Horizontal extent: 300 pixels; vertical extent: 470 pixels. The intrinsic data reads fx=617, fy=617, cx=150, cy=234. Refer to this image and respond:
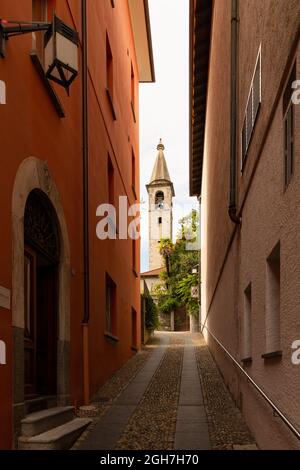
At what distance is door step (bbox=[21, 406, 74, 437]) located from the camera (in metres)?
5.88

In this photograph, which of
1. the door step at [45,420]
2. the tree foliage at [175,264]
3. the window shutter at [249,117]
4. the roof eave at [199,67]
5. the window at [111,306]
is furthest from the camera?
the tree foliage at [175,264]

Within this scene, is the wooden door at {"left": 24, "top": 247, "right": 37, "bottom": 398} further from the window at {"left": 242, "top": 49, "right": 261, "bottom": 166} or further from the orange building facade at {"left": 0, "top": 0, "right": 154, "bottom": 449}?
the window at {"left": 242, "top": 49, "right": 261, "bottom": 166}

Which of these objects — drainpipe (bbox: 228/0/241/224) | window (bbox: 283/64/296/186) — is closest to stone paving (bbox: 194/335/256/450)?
drainpipe (bbox: 228/0/241/224)

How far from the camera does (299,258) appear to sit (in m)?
4.29

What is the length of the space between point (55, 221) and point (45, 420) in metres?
2.53

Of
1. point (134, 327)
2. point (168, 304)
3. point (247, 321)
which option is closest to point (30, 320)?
point (247, 321)

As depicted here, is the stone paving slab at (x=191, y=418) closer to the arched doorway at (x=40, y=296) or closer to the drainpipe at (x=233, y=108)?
the arched doorway at (x=40, y=296)

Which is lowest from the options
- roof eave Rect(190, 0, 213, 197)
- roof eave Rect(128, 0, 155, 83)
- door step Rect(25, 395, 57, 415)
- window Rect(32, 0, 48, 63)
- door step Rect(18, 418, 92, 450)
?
door step Rect(18, 418, 92, 450)

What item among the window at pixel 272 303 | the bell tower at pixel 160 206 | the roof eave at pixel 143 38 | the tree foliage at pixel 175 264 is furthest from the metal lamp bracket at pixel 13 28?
the bell tower at pixel 160 206

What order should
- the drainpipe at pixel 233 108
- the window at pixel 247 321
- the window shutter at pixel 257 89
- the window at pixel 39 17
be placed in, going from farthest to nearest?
the drainpipe at pixel 233 108 → the window at pixel 247 321 → the window at pixel 39 17 → the window shutter at pixel 257 89

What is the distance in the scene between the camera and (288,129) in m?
4.86

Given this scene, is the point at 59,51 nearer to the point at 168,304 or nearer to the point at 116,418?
the point at 116,418

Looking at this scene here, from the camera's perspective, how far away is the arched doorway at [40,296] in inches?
281

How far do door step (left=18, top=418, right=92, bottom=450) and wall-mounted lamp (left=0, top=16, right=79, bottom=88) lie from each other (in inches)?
141
